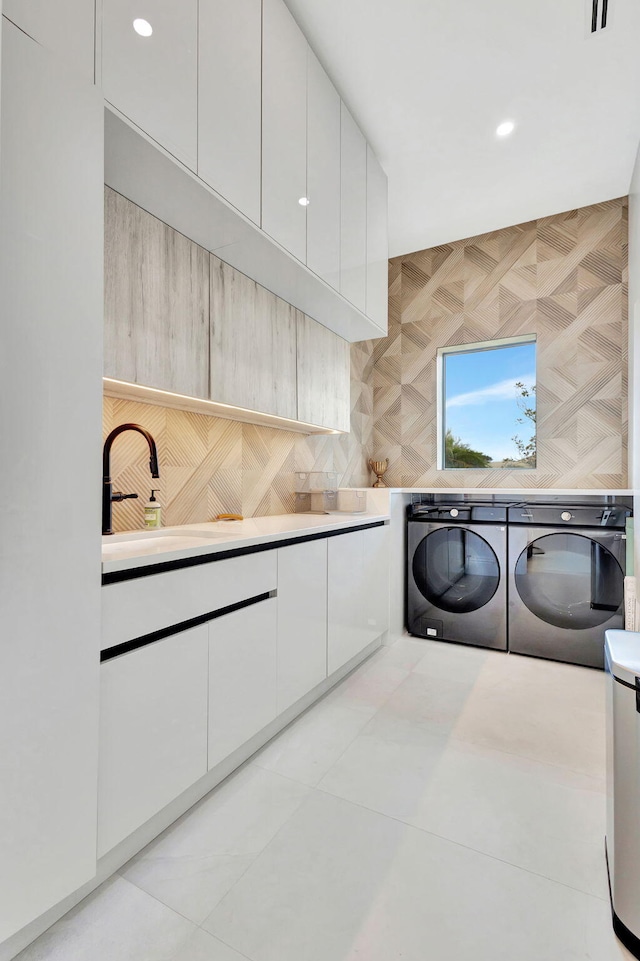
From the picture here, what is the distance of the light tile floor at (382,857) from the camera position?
1.11 metres

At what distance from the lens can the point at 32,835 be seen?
1.03 meters

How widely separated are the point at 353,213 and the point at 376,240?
344mm

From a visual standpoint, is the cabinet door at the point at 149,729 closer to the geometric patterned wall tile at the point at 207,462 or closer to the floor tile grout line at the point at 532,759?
the geometric patterned wall tile at the point at 207,462

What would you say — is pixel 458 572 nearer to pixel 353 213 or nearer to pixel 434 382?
pixel 434 382

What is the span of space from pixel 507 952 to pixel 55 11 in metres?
2.40

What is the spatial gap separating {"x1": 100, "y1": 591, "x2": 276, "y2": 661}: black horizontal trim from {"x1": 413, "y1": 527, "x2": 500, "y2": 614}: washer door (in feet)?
5.65

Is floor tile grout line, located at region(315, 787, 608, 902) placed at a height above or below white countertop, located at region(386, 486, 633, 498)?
below

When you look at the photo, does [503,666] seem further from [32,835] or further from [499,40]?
[499,40]

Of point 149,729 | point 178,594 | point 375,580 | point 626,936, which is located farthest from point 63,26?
point 375,580

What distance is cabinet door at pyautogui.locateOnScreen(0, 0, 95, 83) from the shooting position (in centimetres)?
103

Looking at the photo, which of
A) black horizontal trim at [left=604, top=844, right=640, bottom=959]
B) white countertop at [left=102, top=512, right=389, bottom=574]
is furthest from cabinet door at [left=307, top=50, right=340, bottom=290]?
black horizontal trim at [left=604, top=844, right=640, bottom=959]

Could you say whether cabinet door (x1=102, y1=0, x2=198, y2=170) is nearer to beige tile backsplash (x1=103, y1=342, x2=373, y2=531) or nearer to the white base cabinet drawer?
beige tile backsplash (x1=103, y1=342, x2=373, y2=531)

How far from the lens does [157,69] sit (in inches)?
54.5

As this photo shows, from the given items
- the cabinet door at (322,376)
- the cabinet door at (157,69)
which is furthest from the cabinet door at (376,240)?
the cabinet door at (157,69)
